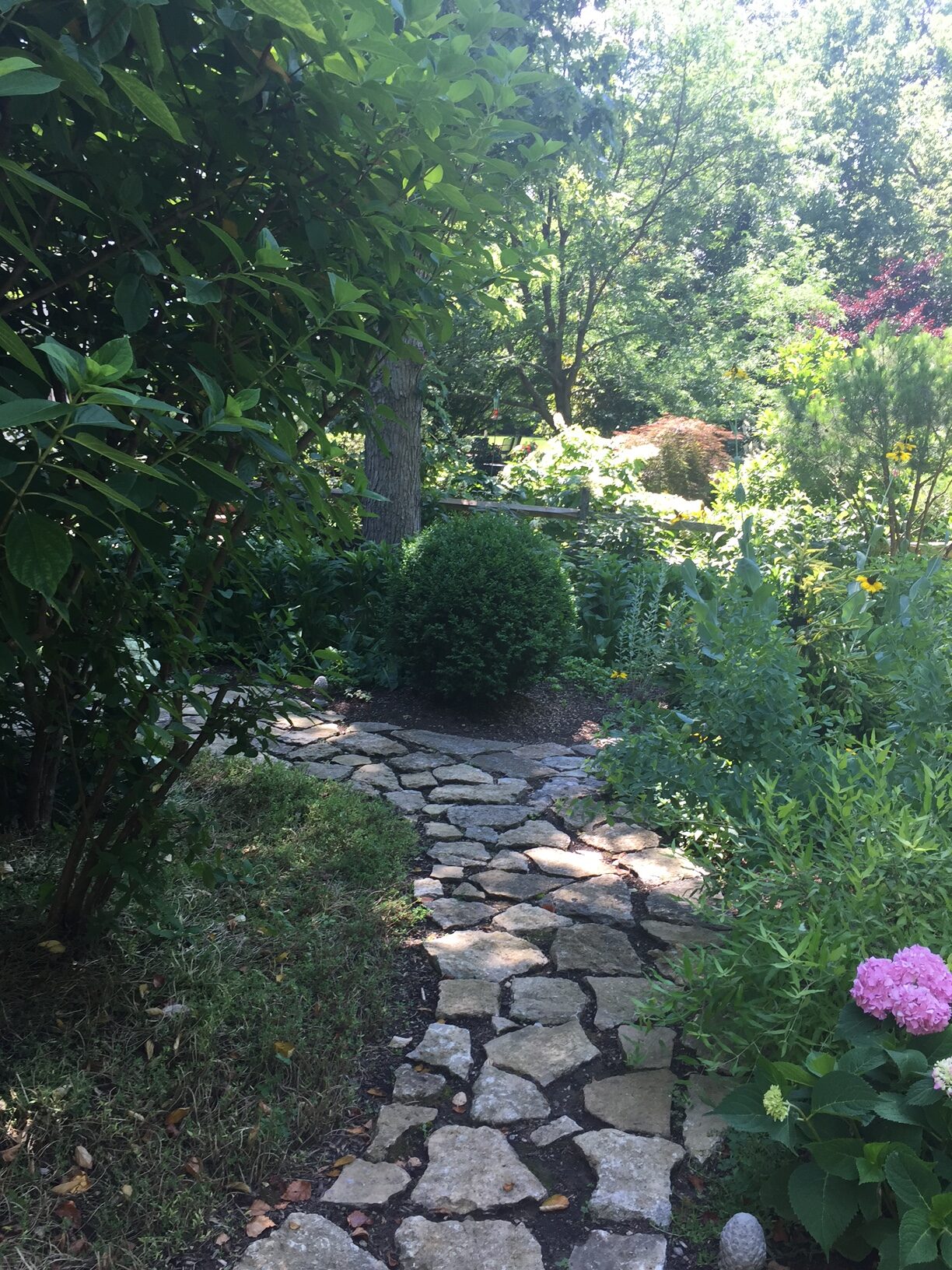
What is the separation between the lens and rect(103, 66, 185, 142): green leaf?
1201 millimetres

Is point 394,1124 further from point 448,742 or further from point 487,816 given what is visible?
point 448,742

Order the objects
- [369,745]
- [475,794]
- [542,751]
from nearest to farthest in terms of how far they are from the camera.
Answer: [475,794], [369,745], [542,751]

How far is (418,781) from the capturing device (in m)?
4.53

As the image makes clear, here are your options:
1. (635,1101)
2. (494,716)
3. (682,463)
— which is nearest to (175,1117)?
→ (635,1101)

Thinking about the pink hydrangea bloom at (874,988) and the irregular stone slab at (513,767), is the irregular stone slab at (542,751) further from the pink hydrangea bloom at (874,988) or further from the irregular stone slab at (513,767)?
the pink hydrangea bloom at (874,988)

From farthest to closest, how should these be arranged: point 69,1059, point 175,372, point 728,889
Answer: point 728,889
point 69,1059
point 175,372

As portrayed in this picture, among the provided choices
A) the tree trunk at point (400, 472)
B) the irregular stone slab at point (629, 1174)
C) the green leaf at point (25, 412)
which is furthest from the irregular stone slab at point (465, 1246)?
the tree trunk at point (400, 472)

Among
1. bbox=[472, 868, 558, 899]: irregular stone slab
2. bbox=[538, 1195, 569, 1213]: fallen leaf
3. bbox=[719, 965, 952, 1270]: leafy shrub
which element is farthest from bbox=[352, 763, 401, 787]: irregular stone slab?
bbox=[719, 965, 952, 1270]: leafy shrub

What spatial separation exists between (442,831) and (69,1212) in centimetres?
225

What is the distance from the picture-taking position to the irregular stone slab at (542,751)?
5055 mm

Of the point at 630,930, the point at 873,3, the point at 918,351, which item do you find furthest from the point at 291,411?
the point at 873,3

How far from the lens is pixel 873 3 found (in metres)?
24.3

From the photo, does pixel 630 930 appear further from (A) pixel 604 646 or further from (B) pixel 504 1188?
(A) pixel 604 646

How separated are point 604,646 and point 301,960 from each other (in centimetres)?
412
